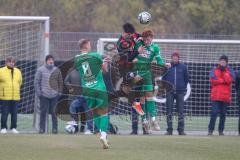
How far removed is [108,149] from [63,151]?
3.73 ft

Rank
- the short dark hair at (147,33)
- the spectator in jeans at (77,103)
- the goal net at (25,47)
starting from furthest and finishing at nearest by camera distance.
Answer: the goal net at (25,47) → the spectator in jeans at (77,103) → the short dark hair at (147,33)

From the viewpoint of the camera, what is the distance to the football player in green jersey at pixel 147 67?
1978 cm

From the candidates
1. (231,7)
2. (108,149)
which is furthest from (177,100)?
(231,7)

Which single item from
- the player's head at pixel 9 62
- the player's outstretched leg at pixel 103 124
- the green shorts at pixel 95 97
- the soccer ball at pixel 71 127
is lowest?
the soccer ball at pixel 71 127

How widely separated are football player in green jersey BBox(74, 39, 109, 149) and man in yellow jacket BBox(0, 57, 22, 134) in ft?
23.2

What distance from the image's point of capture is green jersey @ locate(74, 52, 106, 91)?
1783 cm

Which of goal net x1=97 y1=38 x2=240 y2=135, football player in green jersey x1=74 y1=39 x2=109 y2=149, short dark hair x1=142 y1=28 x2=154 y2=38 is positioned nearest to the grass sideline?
football player in green jersey x1=74 y1=39 x2=109 y2=149

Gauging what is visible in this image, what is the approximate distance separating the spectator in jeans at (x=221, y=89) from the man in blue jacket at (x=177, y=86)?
0.81 m

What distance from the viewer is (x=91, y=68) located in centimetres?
1786

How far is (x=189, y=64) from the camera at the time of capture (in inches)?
1094

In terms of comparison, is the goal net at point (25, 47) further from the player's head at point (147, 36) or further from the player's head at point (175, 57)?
the player's head at point (147, 36)

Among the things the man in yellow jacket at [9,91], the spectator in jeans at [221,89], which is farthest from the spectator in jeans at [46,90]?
the spectator in jeans at [221,89]

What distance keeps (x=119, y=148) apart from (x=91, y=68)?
183cm

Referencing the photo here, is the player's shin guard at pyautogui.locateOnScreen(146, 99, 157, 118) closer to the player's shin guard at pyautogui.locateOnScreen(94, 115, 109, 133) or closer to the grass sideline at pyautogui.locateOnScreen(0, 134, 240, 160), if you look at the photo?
the grass sideline at pyautogui.locateOnScreen(0, 134, 240, 160)
